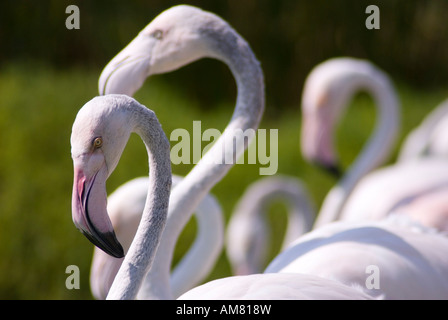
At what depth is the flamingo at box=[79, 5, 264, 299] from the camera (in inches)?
113

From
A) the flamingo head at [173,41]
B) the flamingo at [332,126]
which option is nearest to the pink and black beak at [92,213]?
the flamingo head at [173,41]

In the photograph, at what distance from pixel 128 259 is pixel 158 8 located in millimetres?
9318

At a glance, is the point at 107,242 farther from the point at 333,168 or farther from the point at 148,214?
the point at 333,168

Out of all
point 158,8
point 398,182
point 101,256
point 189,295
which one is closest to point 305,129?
point 398,182

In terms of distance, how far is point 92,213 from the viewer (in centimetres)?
205

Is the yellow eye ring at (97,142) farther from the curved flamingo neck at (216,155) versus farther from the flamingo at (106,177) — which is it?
the curved flamingo neck at (216,155)

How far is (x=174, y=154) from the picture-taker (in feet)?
15.9

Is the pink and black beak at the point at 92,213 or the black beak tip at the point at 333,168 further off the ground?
the pink and black beak at the point at 92,213

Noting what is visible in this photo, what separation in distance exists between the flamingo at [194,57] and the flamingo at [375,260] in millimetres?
364

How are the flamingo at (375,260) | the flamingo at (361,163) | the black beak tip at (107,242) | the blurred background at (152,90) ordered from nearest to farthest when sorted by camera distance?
the black beak tip at (107,242) < the flamingo at (375,260) < the flamingo at (361,163) < the blurred background at (152,90)

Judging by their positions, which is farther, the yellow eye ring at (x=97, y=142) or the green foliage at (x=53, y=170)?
the green foliage at (x=53, y=170)

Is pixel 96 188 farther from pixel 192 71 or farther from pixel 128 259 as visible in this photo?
pixel 192 71

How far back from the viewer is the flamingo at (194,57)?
2875mm

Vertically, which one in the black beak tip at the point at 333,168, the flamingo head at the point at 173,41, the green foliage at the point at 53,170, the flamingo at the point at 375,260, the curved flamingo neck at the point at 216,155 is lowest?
the green foliage at the point at 53,170
